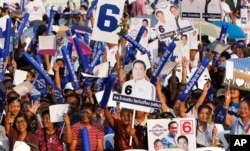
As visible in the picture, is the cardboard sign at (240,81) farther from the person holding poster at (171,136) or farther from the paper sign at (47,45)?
the paper sign at (47,45)

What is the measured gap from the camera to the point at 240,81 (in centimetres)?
1102

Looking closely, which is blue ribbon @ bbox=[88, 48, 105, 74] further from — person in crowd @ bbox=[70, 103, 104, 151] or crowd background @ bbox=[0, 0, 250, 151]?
person in crowd @ bbox=[70, 103, 104, 151]

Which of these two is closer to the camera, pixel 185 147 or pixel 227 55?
pixel 185 147

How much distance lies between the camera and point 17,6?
21734 mm

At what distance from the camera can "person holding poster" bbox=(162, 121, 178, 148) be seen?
9812 millimetres

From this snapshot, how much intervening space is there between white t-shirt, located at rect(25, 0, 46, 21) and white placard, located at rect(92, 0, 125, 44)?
20.9 ft

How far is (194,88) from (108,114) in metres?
2.10

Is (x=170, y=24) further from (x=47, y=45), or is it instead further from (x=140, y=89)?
(x=140, y=89)

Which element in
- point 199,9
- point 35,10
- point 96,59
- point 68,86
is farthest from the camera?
point 35,10

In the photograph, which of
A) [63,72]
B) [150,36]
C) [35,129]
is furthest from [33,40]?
[35,129]

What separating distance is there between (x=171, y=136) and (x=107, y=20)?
12.6 feet

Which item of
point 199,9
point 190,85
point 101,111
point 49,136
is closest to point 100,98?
point 101,111

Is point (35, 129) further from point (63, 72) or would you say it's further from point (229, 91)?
point (63, 72)

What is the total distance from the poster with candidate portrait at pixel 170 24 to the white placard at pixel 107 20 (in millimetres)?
1971
